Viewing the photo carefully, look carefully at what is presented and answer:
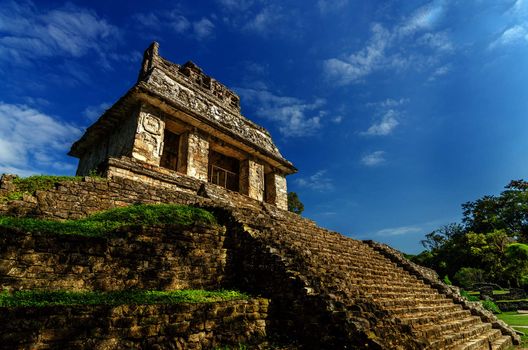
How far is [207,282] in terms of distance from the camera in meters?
5.64

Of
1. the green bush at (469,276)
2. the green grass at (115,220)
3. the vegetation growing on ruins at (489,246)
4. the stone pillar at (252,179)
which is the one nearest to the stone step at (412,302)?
the green grass at (115,220)

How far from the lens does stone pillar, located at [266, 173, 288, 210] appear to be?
1563 cm

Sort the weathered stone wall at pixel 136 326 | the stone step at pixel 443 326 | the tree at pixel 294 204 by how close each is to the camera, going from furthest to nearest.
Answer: the tree at pixel 294 204 < the stone step at pixel 443 326 < the weathered stone wall at pixel 136 326

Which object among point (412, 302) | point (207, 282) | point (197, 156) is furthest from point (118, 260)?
point (197, 156)

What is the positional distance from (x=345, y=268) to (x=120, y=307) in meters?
5.25

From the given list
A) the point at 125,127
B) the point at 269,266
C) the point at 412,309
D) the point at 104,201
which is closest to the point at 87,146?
the point at 125,127

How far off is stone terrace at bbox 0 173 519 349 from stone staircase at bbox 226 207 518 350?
18 mm

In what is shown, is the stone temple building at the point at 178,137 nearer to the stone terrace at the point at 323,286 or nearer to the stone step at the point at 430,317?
the stone terrace at the point at 323,286

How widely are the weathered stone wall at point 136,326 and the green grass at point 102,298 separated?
5.9 inches

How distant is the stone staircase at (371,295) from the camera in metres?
4.44

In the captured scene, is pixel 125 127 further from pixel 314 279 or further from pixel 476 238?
pixel 476 238

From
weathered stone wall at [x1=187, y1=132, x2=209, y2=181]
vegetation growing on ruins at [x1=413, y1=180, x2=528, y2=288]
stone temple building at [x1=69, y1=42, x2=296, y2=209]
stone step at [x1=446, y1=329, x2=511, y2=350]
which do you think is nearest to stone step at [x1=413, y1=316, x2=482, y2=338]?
stone step at [x1=446, y1=329, x2=511, y2=350]

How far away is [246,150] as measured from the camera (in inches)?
571

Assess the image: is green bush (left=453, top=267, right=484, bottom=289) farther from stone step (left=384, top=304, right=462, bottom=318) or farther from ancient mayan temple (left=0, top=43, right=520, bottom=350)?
stone step (left=384, top=304, right=462, bottom=318)
